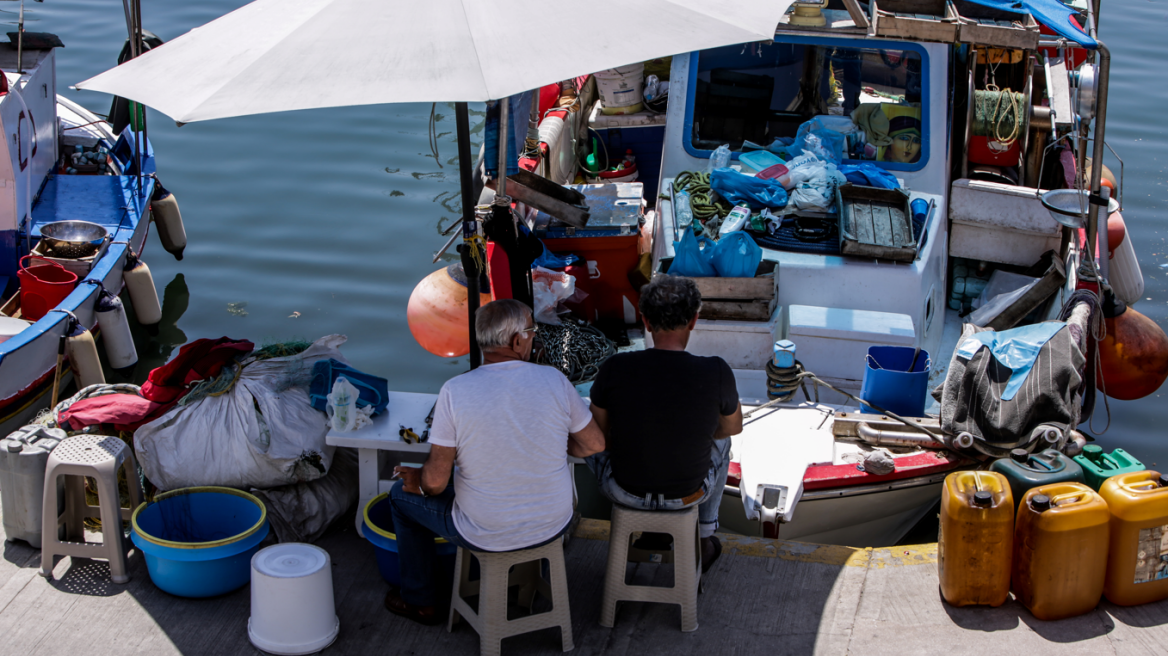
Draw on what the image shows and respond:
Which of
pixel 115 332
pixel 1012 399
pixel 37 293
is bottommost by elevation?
pixel 115 332

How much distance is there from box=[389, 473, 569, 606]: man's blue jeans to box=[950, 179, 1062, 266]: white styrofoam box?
13.3 feet

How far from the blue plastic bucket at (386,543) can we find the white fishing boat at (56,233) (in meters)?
3.08

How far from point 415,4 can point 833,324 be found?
2821 mm

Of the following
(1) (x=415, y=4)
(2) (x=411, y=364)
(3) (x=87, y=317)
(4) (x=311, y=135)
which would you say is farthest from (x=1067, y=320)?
(4) (x=311, y=135)

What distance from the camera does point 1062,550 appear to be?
137 inches

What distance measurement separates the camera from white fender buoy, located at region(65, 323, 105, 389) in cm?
678

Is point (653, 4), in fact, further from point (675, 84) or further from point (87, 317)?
point (87, 317)

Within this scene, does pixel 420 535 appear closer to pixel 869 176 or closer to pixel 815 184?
pixel 815 184

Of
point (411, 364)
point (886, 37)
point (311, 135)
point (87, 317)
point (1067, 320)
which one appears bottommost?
point (411, 364)

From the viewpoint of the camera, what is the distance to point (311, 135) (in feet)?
39.1

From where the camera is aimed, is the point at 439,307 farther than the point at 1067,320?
Yes

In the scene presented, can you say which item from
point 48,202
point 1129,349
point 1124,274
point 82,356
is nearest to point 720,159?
point 1129,349

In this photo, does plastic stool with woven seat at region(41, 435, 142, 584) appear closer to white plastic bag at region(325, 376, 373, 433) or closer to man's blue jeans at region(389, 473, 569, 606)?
white plastic bag at region(325, 376, 373, 433)

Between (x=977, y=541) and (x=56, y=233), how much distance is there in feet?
23.9
